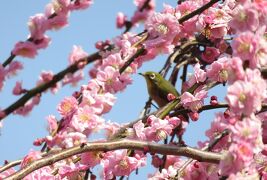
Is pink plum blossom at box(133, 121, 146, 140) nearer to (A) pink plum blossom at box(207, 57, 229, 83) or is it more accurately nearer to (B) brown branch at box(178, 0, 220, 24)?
(A) pink plum blossom at box(207, 57, 229, 83)

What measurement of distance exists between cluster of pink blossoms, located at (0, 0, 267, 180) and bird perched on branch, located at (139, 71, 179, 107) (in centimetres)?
19

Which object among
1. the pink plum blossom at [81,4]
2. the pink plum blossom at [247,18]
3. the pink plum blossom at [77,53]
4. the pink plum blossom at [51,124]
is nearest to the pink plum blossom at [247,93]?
the pink plum blossom at [247,18]

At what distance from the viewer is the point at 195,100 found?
3.25 meters

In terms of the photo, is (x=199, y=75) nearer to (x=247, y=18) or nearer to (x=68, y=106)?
(x=68, y=106)

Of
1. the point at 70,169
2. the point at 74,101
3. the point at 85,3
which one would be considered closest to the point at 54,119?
the point at 74,101

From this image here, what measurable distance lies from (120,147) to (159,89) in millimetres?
2114

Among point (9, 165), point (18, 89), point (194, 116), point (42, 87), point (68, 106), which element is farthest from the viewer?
point (18, 89)

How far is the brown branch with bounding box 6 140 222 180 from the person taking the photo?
2209 millimetres

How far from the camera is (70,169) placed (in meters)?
2.98

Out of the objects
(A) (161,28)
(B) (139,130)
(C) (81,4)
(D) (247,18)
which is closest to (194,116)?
(B) (139,130)

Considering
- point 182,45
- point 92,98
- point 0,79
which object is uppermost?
point 0,79

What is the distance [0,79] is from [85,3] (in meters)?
1.10

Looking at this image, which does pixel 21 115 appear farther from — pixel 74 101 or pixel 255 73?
pixel 255 73

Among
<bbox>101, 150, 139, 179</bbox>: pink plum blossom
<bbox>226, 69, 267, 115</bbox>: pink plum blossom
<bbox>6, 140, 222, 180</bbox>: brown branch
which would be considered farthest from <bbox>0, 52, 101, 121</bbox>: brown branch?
<bbox>226, 69, 267, 115</bbox>: pink plum blossom
